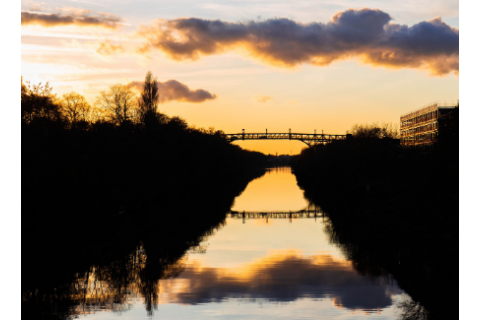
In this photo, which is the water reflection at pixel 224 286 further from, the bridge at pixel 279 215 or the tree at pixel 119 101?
the tree at pixel 119 101

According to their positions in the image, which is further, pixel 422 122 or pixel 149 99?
pixel 422 122

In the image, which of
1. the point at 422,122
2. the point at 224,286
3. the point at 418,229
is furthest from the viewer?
the point at 422,122

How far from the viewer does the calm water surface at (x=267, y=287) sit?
14859mm

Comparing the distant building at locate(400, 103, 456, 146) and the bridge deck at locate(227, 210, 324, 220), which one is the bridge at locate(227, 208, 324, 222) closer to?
the bridge deck at locate(227, 210, 324, 220)

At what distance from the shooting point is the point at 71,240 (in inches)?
1057

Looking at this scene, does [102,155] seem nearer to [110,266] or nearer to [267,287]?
[110,266]

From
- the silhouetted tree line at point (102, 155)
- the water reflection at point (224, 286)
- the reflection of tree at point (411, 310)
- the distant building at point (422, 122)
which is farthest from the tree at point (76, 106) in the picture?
the distant building at point (422, 122)

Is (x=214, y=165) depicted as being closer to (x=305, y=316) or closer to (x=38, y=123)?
(x=38, y=123)

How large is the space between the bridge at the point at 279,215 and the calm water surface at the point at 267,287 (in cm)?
1280

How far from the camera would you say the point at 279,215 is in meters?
43.4

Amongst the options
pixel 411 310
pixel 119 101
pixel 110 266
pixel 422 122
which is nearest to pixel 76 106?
pixel 119 101
